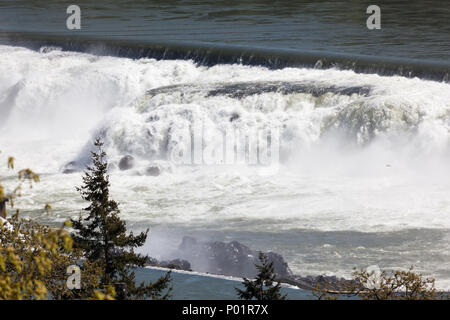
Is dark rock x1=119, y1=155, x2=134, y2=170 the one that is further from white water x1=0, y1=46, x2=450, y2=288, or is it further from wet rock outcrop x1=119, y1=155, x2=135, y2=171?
white water x1=0, y1=46, x2=450, y2=288

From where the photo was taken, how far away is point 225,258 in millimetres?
22688

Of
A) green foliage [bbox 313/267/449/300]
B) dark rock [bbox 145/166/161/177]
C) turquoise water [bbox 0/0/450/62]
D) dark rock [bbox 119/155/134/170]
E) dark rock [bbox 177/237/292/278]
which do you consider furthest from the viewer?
turquoise water [bbox 0/0/450/62]

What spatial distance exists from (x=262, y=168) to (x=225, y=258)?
10.6 m

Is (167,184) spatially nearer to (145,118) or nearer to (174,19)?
(145,118)

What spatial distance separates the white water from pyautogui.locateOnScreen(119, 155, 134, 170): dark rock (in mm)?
335

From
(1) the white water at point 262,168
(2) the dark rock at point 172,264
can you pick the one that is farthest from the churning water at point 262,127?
(2) the dark rock at point 172,264

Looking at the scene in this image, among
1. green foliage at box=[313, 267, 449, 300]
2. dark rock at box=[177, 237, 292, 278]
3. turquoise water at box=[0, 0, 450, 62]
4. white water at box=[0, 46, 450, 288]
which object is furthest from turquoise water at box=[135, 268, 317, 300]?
turquoise water at box=[0, 0, 450, 62]

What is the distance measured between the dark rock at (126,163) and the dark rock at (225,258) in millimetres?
10954

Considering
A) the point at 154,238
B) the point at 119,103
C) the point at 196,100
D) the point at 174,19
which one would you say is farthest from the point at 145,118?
the point at 174,19

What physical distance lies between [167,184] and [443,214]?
987 centimetres

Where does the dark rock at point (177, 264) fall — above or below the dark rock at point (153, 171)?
below

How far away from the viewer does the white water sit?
81.5 ft

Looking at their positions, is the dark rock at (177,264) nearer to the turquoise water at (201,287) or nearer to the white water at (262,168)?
the turquoise water at (201,287)

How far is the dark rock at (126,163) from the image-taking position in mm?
34281
